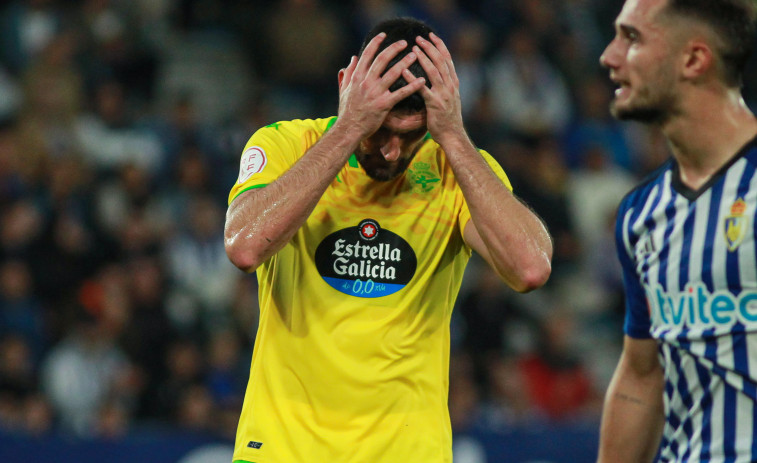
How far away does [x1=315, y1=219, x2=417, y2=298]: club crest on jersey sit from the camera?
3.91 metres

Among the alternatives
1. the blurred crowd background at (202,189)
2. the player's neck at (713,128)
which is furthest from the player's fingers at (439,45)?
the blurred crowd background at (202,189)

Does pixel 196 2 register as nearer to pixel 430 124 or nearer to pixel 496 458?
pixel 496 458

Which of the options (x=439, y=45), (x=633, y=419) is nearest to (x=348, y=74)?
(x=439, y=45)

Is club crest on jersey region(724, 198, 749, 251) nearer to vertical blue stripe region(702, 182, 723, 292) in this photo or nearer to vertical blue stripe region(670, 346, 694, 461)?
vertical blue stripe region(702, 182, 723, 292)

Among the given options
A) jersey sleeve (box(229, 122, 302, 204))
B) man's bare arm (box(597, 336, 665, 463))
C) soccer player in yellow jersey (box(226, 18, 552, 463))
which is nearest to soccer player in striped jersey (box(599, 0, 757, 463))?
man's bare arm (box(597, 336, 665, 463))

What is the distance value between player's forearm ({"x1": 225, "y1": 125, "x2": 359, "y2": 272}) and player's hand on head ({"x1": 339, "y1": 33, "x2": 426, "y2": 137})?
0.07 meters

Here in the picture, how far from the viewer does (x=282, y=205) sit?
3.64 metres

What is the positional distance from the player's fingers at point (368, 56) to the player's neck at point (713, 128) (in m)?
1.08

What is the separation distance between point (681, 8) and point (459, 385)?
250 inches

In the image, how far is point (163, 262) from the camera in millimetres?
9250

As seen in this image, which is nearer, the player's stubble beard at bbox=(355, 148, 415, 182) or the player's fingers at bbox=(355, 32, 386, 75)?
the player's fingers at bbox=(355, 32, 386, 75)

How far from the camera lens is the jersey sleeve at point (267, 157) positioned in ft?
12.7

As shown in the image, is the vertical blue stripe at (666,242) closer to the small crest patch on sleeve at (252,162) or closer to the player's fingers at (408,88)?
the player's fingers at (408,88)

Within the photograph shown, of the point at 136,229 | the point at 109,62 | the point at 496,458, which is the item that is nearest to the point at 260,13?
the point at 109,62
